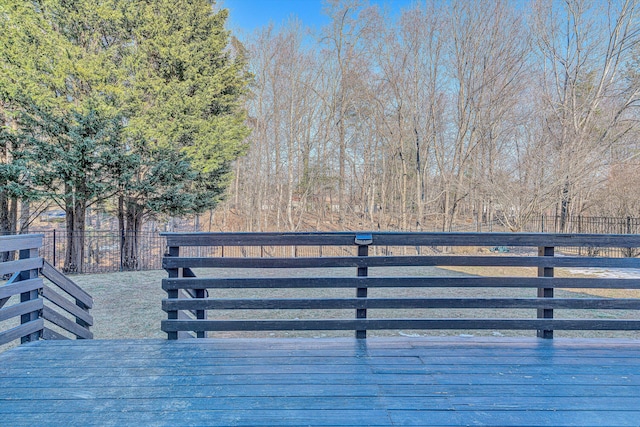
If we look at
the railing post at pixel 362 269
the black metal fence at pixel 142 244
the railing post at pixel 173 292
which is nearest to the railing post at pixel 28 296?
the railing post at pixel 173 292

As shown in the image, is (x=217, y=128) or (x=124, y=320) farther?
(x=217, y=128)

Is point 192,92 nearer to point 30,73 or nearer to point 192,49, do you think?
point 192,49

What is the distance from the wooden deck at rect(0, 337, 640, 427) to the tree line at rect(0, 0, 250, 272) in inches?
320

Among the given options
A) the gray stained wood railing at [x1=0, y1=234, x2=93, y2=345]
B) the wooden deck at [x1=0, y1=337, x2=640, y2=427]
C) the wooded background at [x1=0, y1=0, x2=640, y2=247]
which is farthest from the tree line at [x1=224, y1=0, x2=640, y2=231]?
the gray stained wood railing at [x1=0, y1=234, x2=93, y2=345]

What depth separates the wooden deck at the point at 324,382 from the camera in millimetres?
1755

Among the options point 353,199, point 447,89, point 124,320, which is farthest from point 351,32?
point 124,320

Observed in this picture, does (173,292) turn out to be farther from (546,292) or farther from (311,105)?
(311,105)

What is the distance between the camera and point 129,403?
188 centimetres

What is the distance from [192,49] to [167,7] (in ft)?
4.53

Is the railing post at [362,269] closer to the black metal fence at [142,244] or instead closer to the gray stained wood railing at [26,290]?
the gray stained wood railing at [26,290]

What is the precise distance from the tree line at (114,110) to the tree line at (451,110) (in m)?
4.66

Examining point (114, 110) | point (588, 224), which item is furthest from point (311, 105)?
point (588, 224)

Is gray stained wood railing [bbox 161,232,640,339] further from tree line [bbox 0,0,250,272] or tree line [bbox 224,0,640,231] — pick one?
tree line [bbox 224,0,640,231]

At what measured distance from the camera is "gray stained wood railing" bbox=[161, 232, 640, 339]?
272cm
